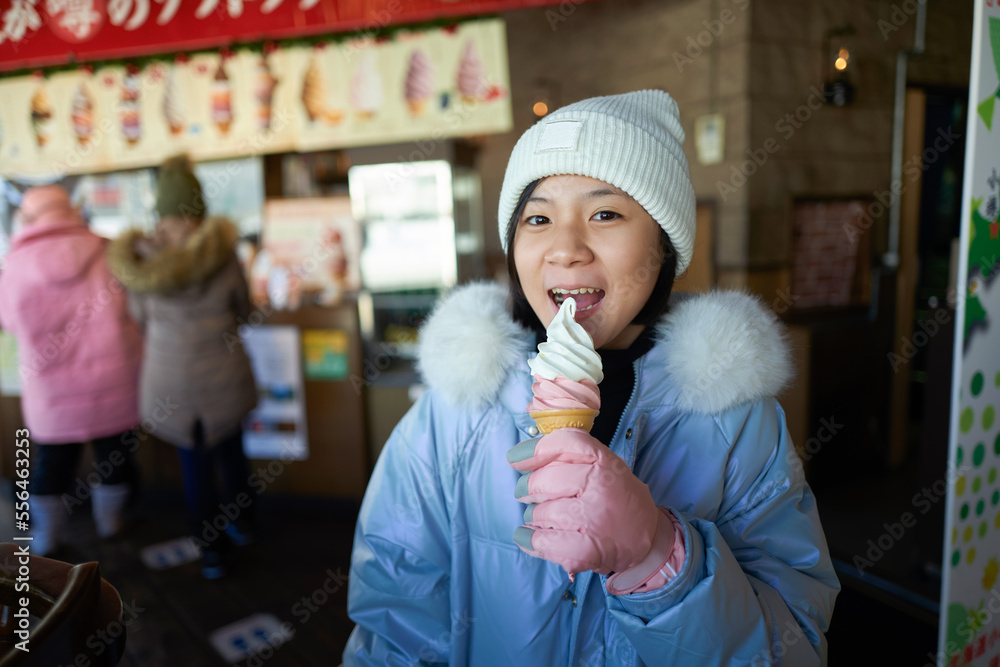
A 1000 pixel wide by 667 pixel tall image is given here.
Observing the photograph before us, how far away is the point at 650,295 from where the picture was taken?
49.5 inches

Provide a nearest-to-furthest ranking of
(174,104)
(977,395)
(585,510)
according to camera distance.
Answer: (585,510) → (977,395) → (174,104)

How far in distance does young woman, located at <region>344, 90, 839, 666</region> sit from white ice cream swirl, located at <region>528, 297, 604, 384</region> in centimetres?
11

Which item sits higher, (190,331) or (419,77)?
(419,77)

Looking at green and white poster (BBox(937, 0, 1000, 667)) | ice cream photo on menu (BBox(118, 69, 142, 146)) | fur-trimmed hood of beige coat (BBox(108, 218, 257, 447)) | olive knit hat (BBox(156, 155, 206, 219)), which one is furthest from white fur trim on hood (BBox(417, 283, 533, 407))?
ice cream photo on menu (BBox(118, 69, 142, 146))

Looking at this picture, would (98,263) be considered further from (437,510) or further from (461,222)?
(437,510)

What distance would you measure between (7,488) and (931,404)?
656 cm

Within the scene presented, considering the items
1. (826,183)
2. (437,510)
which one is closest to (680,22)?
(826,183)

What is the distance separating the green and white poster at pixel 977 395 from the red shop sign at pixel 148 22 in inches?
91.7

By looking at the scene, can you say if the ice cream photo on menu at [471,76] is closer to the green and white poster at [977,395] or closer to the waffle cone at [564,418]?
the green and white poster at [977,395]

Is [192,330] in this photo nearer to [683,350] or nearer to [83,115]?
[83,115]

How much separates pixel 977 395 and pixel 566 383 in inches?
69.4

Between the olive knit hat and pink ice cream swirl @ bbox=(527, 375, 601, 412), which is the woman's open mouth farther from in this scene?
the olive knit hat

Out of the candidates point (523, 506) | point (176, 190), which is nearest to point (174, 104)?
point (176, 190)

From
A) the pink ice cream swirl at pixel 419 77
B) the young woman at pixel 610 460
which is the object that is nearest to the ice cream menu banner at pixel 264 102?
the pink ice cream swirl at pixel 419 77
